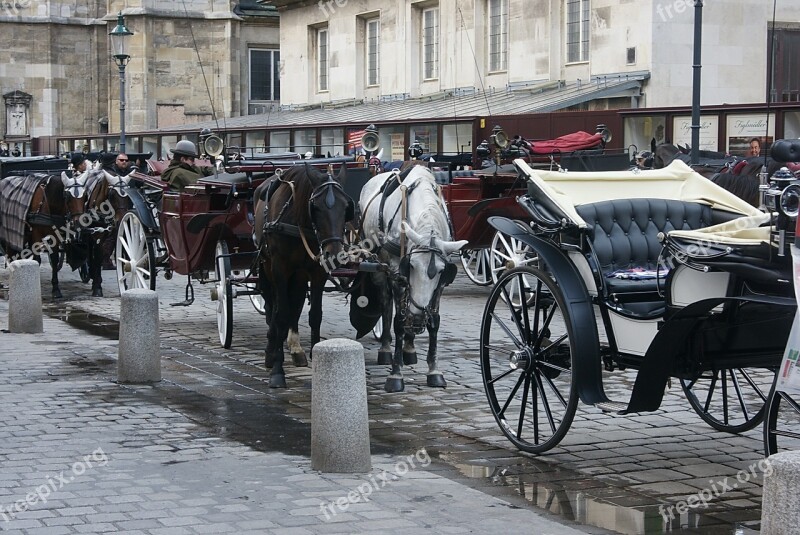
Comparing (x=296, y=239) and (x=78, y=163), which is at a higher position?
(x=78, y=163)

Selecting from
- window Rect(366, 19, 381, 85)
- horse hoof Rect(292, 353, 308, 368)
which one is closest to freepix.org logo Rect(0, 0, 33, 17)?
window Rect(366, 19, 381, 85)

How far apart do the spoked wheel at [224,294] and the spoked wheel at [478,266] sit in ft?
18.5

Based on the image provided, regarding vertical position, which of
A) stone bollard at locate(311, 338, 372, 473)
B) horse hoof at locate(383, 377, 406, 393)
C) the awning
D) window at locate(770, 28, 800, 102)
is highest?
window at locate(770, 28, 800, 102)

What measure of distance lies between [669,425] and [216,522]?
3.82 m

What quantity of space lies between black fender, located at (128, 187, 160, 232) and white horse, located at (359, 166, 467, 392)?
494 cm

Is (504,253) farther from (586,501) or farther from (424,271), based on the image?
(586,501)

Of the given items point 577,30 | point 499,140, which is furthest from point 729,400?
point 577,30

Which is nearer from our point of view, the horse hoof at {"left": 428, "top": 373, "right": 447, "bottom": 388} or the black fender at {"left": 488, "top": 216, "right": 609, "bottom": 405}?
the black fender at {"left": 488, "top": 216, "right": 609, "bottom": 405}

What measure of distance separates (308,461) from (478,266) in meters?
11.5

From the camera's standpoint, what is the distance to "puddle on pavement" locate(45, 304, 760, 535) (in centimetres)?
650

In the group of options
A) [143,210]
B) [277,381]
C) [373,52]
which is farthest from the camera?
[373,52]

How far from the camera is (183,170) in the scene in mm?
15422

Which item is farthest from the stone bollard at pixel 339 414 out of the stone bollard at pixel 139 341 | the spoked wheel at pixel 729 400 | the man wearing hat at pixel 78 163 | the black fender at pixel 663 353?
the man wearing hat at pixel 78 163

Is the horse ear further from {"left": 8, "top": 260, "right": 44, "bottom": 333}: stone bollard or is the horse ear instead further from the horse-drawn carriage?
{"left": 8, "top": 260, "right": 44, "bottom": 333}: stone bollard
